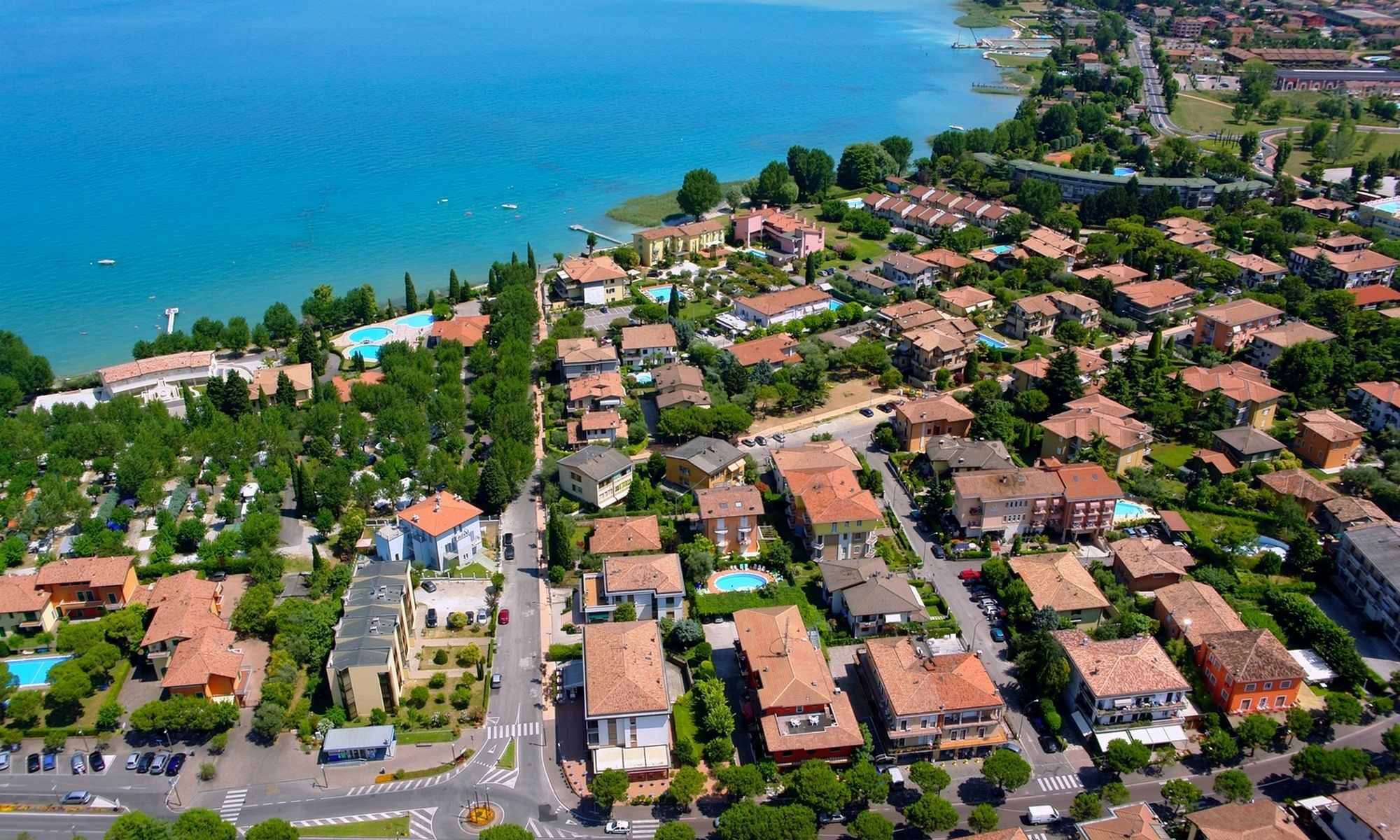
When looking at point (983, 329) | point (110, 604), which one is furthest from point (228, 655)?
point (983, 329)

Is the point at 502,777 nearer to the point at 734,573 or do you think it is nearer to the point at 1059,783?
the point at 734,573

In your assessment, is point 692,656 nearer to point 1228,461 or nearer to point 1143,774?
point 1143,774

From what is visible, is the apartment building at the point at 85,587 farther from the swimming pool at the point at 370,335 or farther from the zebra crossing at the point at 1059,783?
the zebra crossing at the point at 1059,783

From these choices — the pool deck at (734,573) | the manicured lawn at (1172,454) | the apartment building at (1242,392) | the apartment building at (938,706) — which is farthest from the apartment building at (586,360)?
the apartment building at (1242,392)

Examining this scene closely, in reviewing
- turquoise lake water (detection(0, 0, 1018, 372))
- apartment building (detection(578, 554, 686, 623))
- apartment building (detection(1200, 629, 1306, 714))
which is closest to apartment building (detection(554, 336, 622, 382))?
apartment building (detection(578, 554, 686, 623))

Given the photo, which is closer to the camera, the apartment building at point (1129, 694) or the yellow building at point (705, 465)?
the apartment building at point (1129, 694)

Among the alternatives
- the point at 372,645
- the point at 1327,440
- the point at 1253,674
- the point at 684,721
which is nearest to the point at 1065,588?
the point at 1253,674

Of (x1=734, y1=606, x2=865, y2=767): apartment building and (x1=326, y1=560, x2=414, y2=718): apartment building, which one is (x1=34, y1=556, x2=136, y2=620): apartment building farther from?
(x1=734, y1=606, x2=865, y2=767): apartment building
